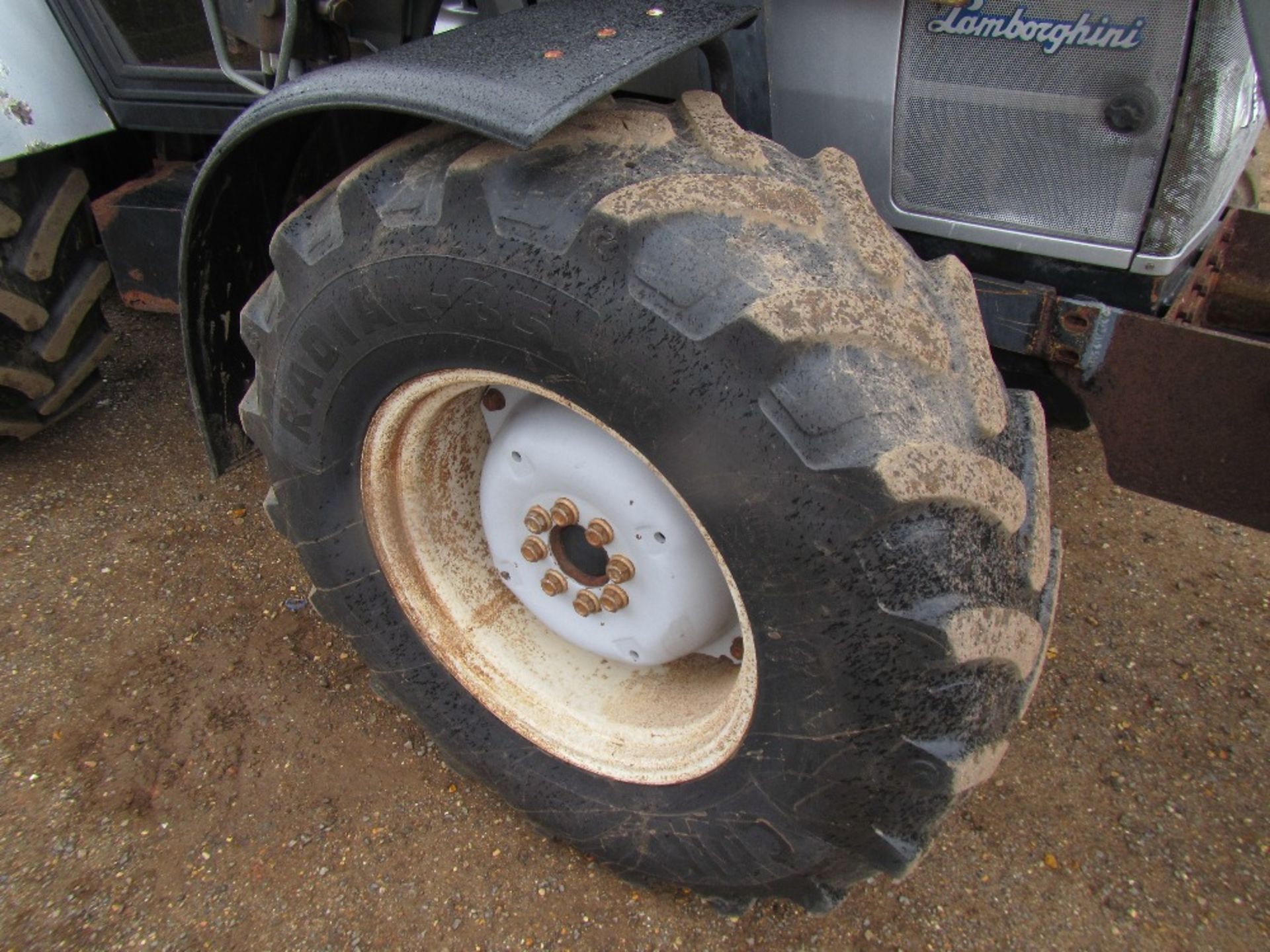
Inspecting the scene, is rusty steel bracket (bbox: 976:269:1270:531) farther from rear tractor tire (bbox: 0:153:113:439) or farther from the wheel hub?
rear tractor tire (bbox: 0:153:113:439)

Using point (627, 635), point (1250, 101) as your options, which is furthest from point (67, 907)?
point (1250, 101)

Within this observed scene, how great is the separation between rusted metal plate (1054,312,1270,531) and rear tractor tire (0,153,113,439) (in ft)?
7.34

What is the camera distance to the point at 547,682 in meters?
1.80

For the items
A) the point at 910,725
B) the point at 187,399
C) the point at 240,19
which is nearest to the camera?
the point at 910,725

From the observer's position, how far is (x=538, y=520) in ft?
5.29

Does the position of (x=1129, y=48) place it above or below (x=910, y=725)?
above

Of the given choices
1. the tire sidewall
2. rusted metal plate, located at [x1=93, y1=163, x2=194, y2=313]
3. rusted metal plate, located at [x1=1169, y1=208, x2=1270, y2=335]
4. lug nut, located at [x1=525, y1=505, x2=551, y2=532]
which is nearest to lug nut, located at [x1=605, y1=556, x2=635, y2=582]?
lug nut, located at [x1=525, y1=505, x2=551, y2=532]

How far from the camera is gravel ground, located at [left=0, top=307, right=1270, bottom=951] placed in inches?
69.2

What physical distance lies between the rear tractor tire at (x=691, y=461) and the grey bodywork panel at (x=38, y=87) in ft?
3.07

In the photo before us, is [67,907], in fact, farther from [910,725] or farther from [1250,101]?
[1250,101]

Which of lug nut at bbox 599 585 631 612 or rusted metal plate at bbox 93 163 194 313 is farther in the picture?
rusted metal plate at bbox 93 163 194 313

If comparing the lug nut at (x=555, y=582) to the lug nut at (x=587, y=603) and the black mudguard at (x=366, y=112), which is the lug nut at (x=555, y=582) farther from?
the black mudguard at (x=366, y=112)

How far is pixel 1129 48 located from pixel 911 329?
1.88 ft

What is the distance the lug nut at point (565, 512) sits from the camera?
1562 millimetres
